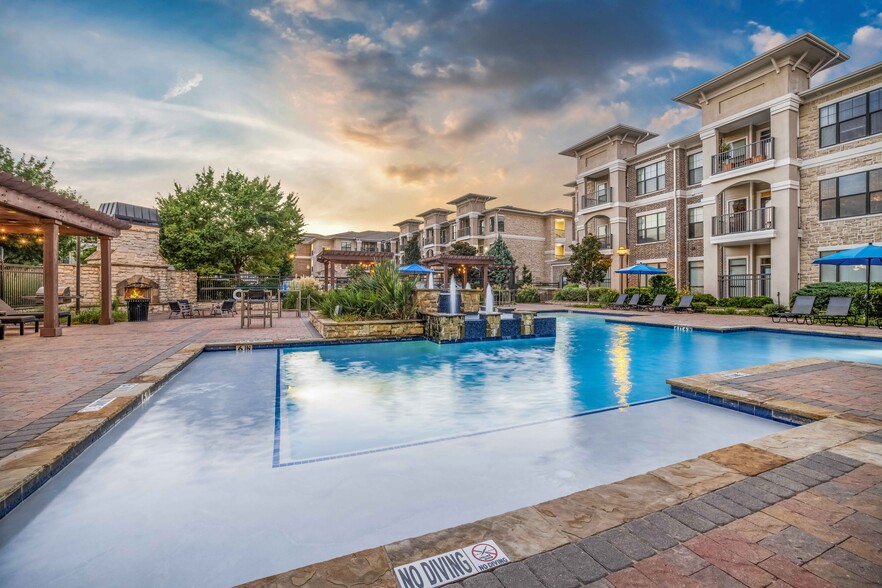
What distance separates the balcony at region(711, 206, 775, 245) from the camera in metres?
16.9

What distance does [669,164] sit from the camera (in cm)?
2273

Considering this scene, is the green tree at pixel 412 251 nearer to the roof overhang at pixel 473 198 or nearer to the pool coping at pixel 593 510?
the roof overhang at pixel 473 198

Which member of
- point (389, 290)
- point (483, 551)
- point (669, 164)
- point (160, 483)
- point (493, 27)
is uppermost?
point (493, 27)

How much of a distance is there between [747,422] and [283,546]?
4548mm

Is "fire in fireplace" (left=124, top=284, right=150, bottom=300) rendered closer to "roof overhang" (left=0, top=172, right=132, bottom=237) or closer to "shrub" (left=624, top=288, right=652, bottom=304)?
"roof overhang" (left=0, top=172, right=132, bottom=237)

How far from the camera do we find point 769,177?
16.9m

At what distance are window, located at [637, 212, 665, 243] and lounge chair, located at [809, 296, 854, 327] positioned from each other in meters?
10.7

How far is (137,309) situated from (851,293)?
82.5 ft

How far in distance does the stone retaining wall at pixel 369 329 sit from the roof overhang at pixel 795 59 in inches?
707

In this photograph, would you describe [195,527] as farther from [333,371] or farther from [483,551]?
[333,371]

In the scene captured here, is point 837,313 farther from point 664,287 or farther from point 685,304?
point 664,287

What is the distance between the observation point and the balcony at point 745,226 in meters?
16.9

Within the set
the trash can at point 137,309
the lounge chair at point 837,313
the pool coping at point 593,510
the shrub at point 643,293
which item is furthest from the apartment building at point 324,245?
the pool coping at point 593,510

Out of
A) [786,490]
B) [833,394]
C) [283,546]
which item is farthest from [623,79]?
[283,546]
